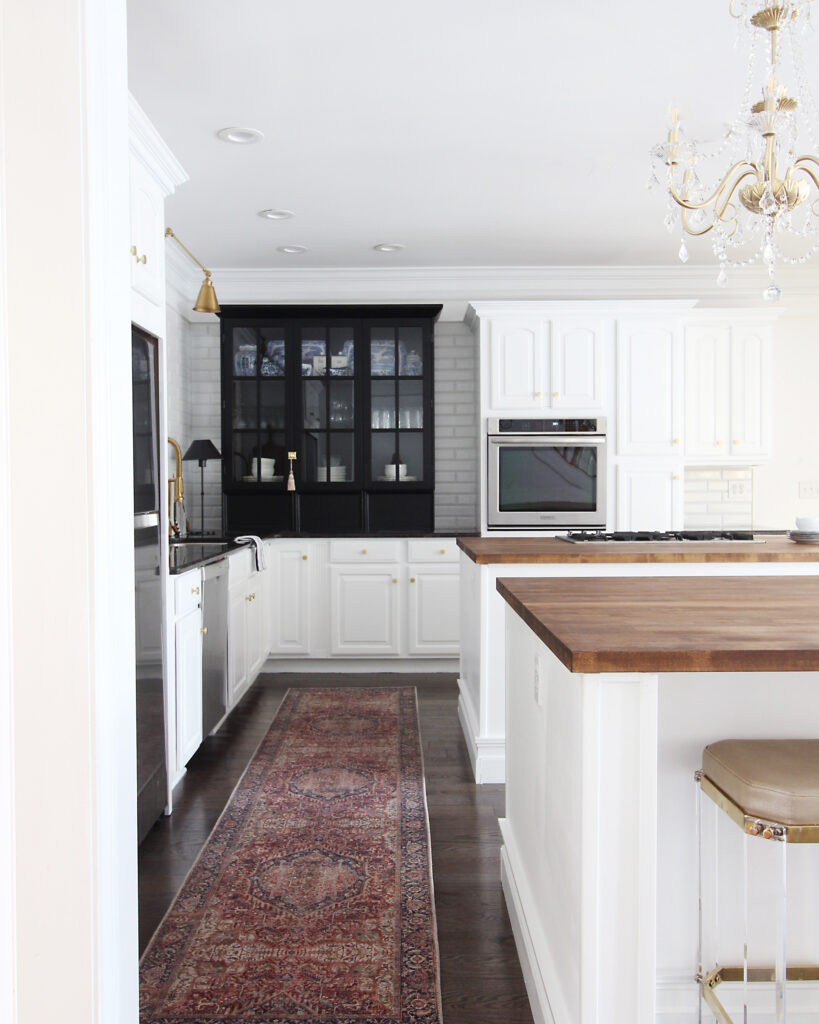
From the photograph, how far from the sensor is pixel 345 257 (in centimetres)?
508

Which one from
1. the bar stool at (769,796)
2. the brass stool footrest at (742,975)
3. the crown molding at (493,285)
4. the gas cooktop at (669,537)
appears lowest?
the brass stool footrest at (742,975)

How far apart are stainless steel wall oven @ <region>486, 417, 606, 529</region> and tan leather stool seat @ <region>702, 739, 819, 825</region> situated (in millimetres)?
3508

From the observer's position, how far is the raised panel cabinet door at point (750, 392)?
16.5 ft

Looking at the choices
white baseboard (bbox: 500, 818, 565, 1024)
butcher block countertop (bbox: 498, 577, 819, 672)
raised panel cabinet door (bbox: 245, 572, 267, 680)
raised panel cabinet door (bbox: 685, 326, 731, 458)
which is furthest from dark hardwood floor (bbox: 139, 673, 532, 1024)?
raised panel cabinet door (bbox: 685, 326, 731, 458)

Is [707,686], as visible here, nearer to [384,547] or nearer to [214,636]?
[214,636]

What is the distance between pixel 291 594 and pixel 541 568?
93.7 inches

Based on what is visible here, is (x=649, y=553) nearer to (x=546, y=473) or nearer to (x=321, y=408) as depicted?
(x=546, y=473)

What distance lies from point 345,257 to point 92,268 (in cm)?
404

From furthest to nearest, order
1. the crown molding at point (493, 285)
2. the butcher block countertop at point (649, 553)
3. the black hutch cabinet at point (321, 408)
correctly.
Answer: the crown molding at point (493, 285) → the black hutch cabinet at point (321, 408) → the butcher block countertop at point (649, 553)

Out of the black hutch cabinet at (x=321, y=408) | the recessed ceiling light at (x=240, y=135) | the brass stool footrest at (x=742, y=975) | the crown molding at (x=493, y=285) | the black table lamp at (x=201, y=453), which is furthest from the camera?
the crown molding at (x=493, y=285)

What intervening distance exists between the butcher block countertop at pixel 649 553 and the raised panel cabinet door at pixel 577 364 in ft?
6.26

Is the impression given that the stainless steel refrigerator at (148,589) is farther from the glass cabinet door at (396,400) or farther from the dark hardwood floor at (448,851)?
the glass cabinet door at (396,400)

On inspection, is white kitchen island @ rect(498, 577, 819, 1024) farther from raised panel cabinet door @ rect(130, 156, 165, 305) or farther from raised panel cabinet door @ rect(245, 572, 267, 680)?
raised panel cabinet door @ rect(245, 572, 267, 680)

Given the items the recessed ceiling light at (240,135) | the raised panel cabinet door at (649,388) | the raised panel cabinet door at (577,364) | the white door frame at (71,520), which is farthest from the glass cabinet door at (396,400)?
the white door frame at (71,520)
